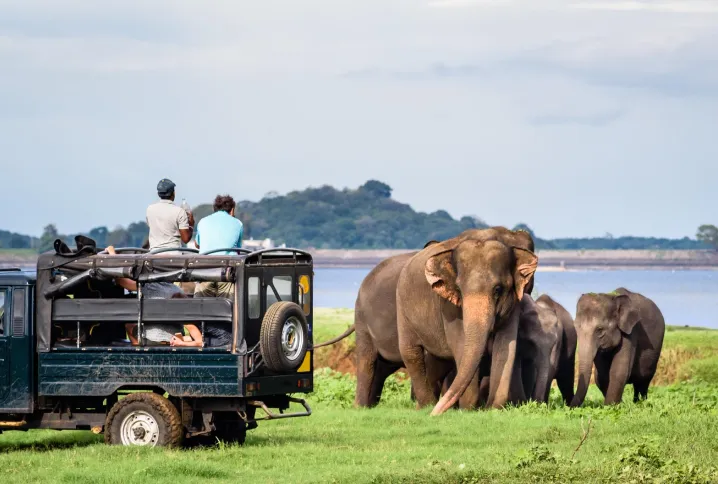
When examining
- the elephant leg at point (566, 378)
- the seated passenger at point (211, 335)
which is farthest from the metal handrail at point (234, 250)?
the elephant leg at point (566, 378)

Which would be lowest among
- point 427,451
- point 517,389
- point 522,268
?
point 427,451

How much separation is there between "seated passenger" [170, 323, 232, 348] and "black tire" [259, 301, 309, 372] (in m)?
0.39

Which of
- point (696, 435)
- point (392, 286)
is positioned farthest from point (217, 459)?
point (392, 286)

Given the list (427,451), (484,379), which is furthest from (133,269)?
(484,379)

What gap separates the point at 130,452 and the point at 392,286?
360 inches

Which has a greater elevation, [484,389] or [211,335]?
[211,335]

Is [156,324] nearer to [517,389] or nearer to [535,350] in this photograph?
[517,389]

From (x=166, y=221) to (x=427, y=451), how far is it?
4.37 metres

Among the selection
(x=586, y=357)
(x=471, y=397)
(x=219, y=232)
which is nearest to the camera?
(x=219, y=232)

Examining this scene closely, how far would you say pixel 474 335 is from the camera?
71.2 ft

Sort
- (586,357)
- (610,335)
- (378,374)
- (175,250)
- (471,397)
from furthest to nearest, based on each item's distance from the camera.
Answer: (610,335) < (586,357) < (378,374) < (471,397) < (175,250)

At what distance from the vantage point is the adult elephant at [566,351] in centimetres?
2672

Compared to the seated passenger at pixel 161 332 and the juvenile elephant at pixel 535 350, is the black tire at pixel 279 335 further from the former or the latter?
the juvenile elephant at pixel 535 350

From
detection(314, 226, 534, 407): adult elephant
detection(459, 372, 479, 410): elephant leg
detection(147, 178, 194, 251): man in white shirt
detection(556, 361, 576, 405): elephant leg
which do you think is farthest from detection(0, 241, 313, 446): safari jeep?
detection(556, 361, 576, 405): elephant leg
